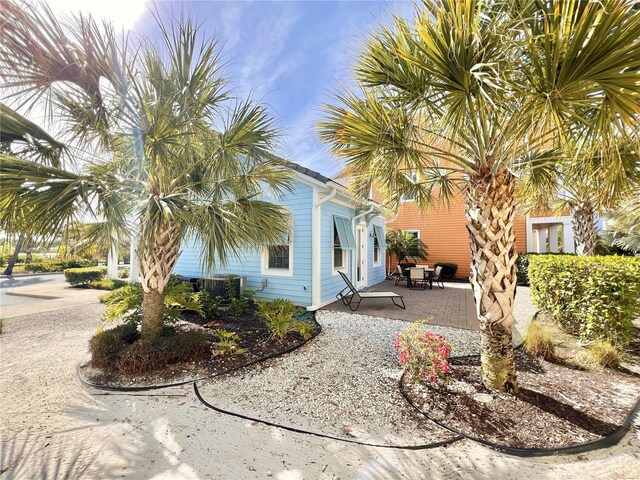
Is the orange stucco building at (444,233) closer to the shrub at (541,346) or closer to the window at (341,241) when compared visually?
the window at (341,241)

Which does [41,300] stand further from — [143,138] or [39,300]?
[143,138]

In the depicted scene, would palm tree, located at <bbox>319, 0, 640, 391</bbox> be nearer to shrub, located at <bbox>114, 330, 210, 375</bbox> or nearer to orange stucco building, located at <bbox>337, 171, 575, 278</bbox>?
shrub, located at <bbox>114, 330, 210, 375</bbox>

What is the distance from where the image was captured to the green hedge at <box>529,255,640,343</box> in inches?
184

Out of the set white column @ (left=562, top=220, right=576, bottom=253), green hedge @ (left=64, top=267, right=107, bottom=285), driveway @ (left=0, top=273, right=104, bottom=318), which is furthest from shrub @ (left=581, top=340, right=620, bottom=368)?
green hedge @ (left=64, top=267, right=107, bottom=285)

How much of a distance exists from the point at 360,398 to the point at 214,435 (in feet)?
6.11

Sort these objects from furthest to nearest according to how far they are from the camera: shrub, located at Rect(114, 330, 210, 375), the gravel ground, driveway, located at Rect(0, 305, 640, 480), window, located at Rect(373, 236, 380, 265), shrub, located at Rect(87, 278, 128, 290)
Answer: window, located at Rect(373, 236, 380, 265) → shrub, located at Rect(87, 278, 128, 290) → shrub, located at Rect(114, 330, 210, 375) → the gravel ground → driveway, located at Rect(0, 305, 640, 480)

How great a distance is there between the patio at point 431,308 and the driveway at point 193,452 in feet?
14.9

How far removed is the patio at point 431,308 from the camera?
24.0ft

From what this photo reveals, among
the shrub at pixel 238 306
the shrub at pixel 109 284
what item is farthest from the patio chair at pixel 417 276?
the shrub at pixel 109 284

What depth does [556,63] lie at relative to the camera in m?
2.17

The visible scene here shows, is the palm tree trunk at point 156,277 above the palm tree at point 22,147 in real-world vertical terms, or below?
below

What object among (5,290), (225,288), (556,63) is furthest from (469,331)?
(5,290)

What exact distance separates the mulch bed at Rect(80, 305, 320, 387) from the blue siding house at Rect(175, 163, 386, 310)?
59.8 inches

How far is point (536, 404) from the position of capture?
327 cm
